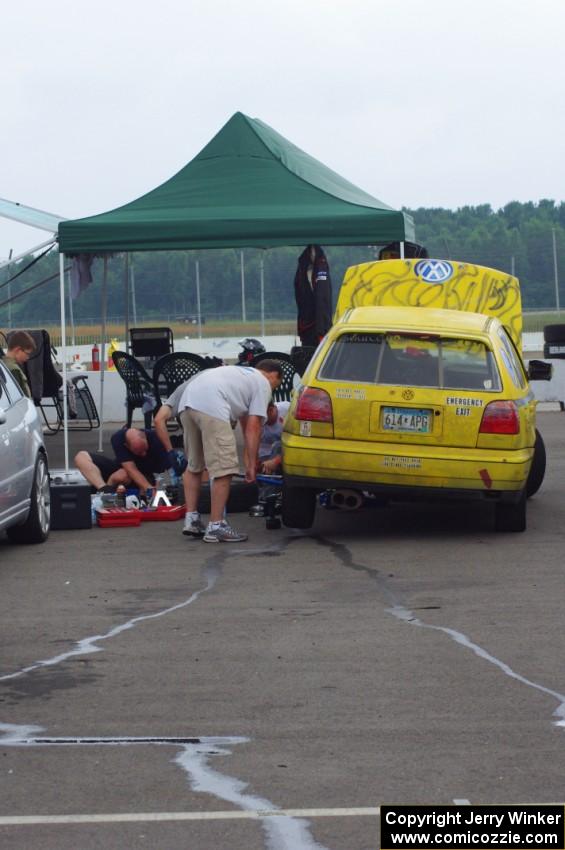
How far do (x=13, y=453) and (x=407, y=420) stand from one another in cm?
277

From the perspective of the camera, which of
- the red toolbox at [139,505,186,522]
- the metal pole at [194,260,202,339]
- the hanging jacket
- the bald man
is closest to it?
the red toolbox at [139,505,186,522]

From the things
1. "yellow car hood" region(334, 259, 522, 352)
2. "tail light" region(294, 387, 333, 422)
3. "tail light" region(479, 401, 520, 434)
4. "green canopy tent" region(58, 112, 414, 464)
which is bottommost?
"tail light" region(479, 401, 520, 434)

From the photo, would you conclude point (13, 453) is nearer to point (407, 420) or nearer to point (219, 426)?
point (219, 426)

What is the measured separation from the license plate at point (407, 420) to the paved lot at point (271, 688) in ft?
2.79

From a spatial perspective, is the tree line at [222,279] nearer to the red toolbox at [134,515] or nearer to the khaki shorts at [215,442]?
the red toolbox at [134,515]

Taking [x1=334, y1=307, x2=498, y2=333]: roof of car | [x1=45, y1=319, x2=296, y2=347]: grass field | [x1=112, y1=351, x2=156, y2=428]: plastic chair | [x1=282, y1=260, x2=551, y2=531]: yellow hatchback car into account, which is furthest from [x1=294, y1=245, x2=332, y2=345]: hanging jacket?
[x1=45, y1=319, x2=296, y2=347]: grass field

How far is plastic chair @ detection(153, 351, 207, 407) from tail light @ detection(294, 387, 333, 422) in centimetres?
610

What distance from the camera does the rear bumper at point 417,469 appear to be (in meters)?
11.0

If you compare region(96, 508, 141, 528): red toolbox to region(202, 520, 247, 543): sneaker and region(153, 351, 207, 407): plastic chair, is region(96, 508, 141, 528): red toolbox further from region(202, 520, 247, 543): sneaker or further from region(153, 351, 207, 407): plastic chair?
region(153, 351, 207, 407): plastic chair

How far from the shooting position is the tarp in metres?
15.2

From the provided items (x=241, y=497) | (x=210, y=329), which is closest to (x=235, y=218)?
(x=241, y=497)

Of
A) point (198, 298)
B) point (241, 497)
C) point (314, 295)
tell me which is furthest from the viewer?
point (198, 298)

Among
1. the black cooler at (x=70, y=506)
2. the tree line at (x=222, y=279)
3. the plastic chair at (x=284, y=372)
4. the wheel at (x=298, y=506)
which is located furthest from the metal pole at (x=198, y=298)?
the wheel at (x=298, y=506)

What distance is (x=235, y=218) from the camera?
15.3m
